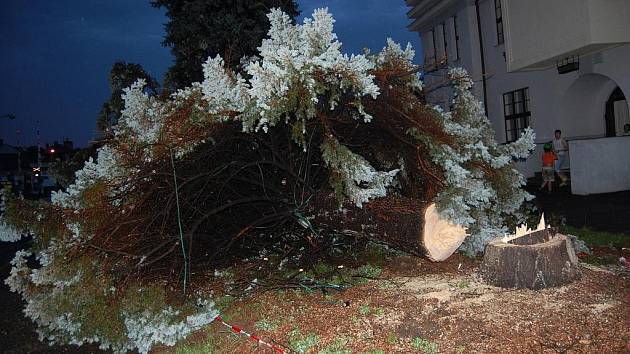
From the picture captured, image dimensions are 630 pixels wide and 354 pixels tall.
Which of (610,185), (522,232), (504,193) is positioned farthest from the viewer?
(610,185)

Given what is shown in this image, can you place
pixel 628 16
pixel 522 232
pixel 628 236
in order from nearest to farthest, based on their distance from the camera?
pixel 522 232, pixel 628 236, pixel 628 16

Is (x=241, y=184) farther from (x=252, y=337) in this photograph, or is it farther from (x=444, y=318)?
(x=444, y=318)

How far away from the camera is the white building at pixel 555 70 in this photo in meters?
10.1

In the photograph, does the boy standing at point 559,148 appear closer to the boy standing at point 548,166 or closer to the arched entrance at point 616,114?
the boy standing at point 548,166

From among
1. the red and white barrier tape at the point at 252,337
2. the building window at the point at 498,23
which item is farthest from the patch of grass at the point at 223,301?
the building window at the point at 498,23

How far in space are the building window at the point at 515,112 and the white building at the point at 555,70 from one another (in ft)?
0.10

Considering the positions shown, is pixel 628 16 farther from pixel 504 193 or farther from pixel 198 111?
pixel 198 111

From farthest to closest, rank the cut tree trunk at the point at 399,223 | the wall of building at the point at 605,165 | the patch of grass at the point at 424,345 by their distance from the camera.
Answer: the wall of building at the point at 605,165 < the cut tree trunk at the point at 399,223 < the patch of grass at the point at 424,345

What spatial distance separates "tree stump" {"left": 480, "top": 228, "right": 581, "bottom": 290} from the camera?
13.6 feet

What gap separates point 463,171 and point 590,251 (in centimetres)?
229

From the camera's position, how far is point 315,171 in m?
5.36

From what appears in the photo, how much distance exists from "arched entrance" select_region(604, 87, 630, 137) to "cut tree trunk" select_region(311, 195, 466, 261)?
10267 mm

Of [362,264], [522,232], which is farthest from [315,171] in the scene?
[522,232]

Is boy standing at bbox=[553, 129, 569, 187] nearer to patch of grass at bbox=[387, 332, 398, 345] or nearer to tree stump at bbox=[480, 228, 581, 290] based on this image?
tree stump at bbox=[480, 228, 581, 290]
